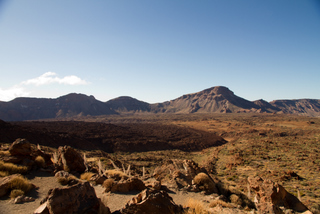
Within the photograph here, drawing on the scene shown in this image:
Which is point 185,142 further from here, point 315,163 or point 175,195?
point 175,195

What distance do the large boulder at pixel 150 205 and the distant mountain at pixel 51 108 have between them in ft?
474

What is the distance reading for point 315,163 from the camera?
841 inches

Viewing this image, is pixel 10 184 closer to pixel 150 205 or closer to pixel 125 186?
pixel 125 186

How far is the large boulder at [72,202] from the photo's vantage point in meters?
4.69

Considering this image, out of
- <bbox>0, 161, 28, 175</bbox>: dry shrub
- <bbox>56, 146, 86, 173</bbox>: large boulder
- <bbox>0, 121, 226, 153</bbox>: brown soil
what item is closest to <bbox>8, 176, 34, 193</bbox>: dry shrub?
<bbox>0, 161, 28, 175</bbox>: dry shrub

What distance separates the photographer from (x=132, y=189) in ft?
29.8

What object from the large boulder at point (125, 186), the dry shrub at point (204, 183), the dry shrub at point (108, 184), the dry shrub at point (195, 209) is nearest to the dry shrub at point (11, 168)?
the dry shrub at point (108, 184)

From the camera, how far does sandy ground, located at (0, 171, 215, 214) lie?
247 inches

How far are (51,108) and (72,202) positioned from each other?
165103mm

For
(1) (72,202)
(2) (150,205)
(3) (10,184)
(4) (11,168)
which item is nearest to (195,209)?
(2) (150,205)

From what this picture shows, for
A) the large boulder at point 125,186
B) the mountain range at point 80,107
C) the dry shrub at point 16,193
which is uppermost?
the mountain range at point 80,107

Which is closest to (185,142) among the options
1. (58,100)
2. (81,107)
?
(81,107)

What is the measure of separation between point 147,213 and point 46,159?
1070 cm

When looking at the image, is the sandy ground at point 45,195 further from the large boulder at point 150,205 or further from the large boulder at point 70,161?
the large boulder at point 70,161
